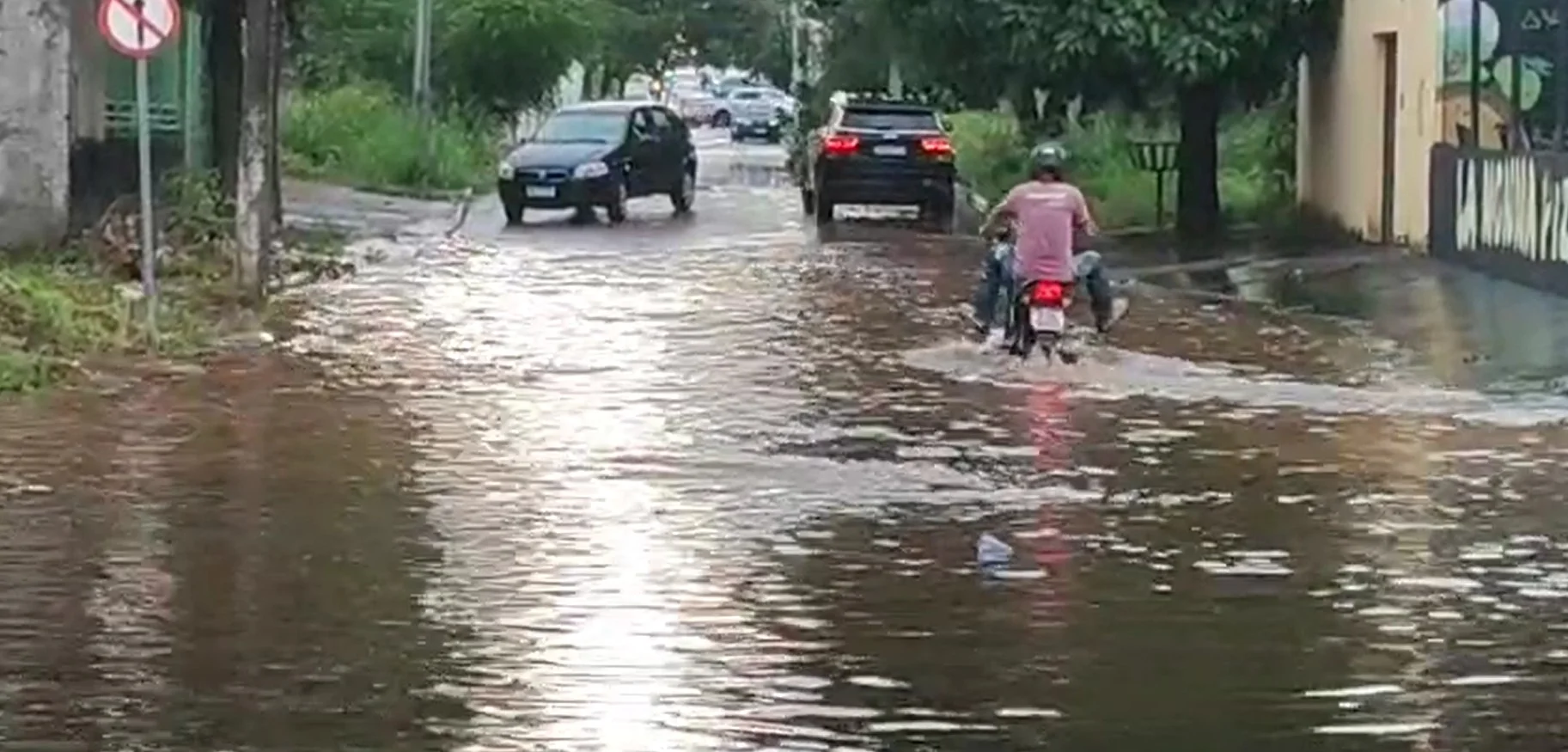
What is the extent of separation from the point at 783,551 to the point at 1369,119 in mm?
→ 20604

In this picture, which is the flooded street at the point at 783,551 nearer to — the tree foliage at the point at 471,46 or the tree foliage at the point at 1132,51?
the tree foliage at the point at 1132,51

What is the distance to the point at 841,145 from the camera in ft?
121

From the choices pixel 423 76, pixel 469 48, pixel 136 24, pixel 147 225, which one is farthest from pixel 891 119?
pixel 136 24

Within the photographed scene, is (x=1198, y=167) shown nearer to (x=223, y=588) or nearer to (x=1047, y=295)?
(x=1047, y=295)

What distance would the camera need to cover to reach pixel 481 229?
34.9 meters

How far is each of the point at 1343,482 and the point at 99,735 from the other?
22.5ft

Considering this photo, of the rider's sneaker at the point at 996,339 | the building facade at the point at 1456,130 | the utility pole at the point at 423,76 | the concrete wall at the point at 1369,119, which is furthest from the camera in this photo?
the utility pole at the point at 423,76

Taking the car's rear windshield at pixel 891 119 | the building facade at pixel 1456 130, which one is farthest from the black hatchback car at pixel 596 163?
the building facade at pixel 1456 130

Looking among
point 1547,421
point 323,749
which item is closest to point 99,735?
point 323,749

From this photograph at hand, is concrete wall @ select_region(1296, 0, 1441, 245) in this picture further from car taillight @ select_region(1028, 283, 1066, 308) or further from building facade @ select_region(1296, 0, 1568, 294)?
car taillight @ select_region(1028, 283, 1066, 308)

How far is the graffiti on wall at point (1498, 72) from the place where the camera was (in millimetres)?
24562

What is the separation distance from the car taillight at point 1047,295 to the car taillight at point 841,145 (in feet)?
61.9

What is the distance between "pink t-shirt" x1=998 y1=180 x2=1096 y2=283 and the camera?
59.2ft

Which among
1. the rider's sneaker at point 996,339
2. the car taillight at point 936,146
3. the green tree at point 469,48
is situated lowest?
the rider's sneaker at point 996,339
